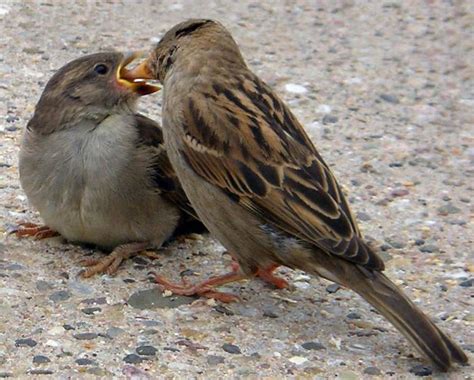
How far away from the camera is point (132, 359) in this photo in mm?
4371

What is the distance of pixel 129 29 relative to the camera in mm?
7922

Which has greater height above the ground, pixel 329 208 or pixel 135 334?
pixel 329 208

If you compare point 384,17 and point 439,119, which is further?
point 384,17

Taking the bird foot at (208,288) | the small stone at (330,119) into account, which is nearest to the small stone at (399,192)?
the small stone at (330,119)

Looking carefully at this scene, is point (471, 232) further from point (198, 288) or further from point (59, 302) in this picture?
point (59, 302)

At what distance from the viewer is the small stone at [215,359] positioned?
173 inches

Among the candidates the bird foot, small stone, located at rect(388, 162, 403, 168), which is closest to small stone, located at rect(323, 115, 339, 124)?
small stone, located at rect(388, 162, 403, 168)

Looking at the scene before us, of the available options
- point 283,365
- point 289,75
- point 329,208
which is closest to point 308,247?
point 329,208

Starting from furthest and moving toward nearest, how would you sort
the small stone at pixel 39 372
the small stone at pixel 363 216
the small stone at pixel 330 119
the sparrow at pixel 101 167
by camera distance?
the small stone at pixel 330 119 → the small stone at pixel 363 216 → the sparrow at pixel 101 167 → the small stone at pixel 39 372

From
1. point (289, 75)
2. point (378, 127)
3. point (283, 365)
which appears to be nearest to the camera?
point (283, 365)

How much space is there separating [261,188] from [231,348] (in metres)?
0.63

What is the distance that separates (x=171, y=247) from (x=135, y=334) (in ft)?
2.90

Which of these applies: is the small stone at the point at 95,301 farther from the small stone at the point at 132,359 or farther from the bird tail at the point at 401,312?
the bird tail at the point at 401,312

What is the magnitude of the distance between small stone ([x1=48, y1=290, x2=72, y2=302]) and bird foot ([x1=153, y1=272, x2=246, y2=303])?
39 cm
